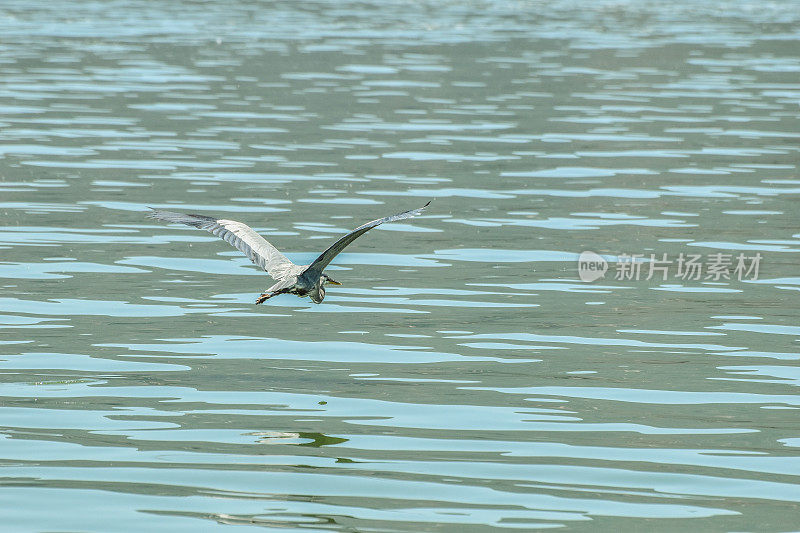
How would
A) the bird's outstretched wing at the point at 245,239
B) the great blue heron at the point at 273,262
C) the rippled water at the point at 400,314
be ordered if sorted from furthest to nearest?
the bird's outstretched wing at the point at 245,239 → the great blue heron at the point at 273,262 → the rippled water at the point at 400,314

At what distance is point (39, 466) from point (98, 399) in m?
1.37

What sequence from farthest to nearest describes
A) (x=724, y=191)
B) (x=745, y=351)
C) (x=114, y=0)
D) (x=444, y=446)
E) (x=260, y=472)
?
(x=114, y=0) < (x=724, y=191) < (x=745, y=351) < (x=444, y=446) < (x=260, y=472)

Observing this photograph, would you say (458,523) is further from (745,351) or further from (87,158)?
(87,158)

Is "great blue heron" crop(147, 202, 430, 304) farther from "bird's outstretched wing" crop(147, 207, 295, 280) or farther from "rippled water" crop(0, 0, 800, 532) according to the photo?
"rippled water" crop(0, 0, 800, 532)

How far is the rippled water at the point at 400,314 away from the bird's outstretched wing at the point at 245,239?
900 mm

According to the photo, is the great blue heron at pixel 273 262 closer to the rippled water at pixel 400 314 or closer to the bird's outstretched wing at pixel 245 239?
the bird's outstretched wing at pixel 245 239

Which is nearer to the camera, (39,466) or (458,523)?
(458,523)

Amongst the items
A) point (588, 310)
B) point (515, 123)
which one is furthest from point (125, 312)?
point (515, 123)

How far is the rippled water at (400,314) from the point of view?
763 cm

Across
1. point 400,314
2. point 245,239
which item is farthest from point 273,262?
Answer: point 400,314

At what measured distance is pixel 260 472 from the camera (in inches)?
307

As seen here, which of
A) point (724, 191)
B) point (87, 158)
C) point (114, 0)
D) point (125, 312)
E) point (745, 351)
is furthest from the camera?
point (114, 0)

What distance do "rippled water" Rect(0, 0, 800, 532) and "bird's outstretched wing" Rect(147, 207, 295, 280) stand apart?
0.90m

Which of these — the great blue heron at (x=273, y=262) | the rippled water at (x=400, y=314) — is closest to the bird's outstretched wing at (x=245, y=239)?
the great blue heron at (x=273, y=262)
